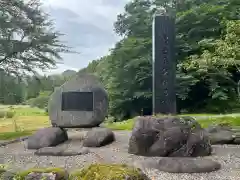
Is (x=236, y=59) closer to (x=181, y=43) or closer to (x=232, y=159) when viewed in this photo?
(x=181, y=43)

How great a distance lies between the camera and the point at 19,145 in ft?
34.7

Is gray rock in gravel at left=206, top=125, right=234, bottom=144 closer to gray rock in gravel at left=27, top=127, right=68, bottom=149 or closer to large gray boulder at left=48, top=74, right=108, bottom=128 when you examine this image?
large gray boulder at left=48, top=74, right=108, bottom=128

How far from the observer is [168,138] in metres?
7.82

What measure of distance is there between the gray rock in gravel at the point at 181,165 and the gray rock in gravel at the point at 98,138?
2613mm

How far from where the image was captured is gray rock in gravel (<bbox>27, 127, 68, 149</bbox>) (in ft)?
31.2

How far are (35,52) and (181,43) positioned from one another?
1228 centimetres

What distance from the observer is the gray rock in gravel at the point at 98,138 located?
938 centimetres

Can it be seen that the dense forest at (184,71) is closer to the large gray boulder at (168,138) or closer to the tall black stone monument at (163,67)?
the tall black stone monument at (163,67)

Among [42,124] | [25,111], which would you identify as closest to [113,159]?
[42,124]

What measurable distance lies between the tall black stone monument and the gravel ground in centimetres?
151

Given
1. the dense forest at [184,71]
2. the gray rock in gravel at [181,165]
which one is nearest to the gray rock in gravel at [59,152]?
the gray rock in gravel at [181,165]

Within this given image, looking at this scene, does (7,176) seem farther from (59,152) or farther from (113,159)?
(59,152)

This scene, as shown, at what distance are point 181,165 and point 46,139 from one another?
4417 mm

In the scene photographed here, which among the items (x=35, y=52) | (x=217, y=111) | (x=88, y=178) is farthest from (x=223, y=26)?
(x=88, y=178)
